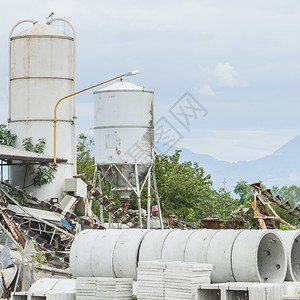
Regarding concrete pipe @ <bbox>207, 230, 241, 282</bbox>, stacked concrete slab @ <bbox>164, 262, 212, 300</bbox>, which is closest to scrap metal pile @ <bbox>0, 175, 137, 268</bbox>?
concrete pipe @ <bbox>207, 230, 241, 282</bbox>

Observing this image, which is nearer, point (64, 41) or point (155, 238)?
point (155, 238)

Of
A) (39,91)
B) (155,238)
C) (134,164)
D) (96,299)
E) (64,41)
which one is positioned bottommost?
(96,299)

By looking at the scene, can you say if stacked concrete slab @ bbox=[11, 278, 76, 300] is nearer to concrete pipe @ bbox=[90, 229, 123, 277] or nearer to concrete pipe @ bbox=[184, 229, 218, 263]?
concrete pipe @ bbox=[90, 229, 123, 277]

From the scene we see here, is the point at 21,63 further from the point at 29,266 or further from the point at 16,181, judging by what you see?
the point at 29,266

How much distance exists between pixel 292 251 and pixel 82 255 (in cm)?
788

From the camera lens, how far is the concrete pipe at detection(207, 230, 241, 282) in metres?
26.2

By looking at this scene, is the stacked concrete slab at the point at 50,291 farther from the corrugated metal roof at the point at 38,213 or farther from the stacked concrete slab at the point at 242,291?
the corrugated metal roof at the point at 38,213

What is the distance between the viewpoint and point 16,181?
53.6 meters

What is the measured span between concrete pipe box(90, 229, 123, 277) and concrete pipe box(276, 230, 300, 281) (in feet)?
19.1

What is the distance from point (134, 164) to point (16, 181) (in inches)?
330

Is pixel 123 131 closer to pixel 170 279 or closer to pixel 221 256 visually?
pixel 221 256

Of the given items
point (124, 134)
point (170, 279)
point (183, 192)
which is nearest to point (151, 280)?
point (170, 279)

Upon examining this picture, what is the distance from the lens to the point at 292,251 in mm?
31141

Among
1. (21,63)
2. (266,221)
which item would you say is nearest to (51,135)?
(21,63)
